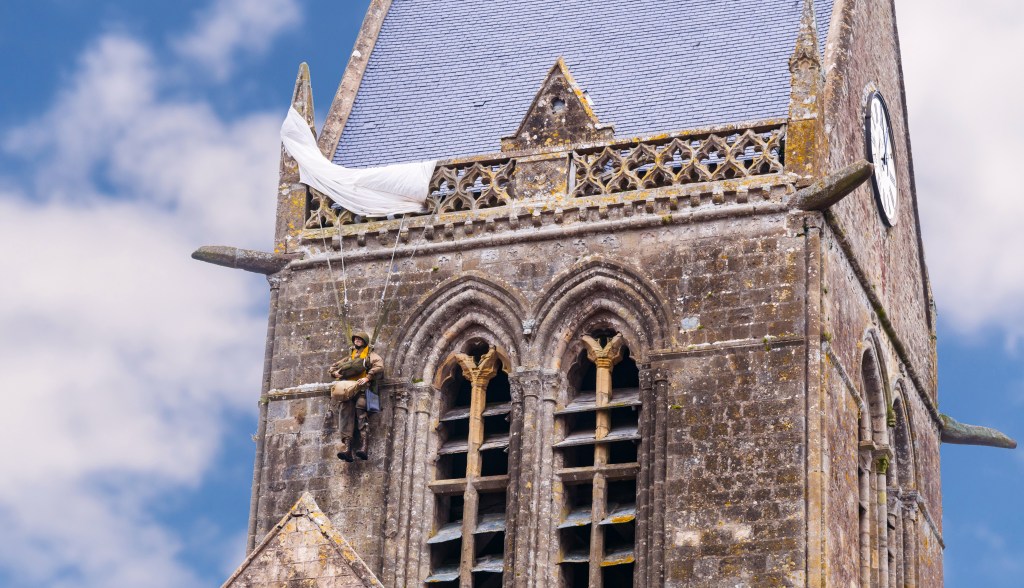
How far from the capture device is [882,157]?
116ft

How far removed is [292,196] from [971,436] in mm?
9391

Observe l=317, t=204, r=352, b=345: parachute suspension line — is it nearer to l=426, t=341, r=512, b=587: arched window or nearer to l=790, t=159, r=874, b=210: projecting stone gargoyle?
l=426, t=341, r=512, b=587: arched window

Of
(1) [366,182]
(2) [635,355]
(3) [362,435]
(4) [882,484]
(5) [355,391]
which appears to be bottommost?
(4) [882,484]

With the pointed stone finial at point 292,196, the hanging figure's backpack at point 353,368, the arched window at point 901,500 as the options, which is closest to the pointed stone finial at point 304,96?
the pointed stone finial at point 292,196

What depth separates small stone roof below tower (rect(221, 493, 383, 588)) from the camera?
29578mm

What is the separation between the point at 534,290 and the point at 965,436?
743 centimetres

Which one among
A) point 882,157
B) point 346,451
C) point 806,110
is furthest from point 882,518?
point 346,451

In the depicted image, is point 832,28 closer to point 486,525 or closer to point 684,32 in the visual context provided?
point 684,32

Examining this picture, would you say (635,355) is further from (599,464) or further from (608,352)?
(599,464)

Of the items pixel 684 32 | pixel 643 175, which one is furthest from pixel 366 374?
pixel 684 32

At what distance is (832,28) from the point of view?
34125mm

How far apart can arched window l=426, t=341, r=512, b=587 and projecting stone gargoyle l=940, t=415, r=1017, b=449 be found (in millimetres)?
7028

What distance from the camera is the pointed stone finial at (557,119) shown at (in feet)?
110

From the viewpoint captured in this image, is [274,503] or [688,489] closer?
[688,489]
